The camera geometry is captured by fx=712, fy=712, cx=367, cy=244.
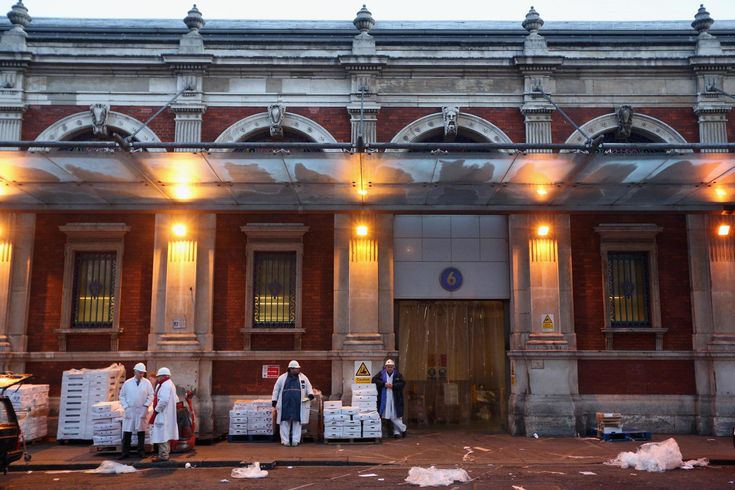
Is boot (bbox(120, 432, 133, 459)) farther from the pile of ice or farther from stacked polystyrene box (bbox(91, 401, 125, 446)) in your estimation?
the pile of ice

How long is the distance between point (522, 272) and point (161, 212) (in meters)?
8.68

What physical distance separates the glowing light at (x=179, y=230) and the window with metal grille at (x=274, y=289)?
183 cm

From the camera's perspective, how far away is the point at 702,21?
18344 millimetres

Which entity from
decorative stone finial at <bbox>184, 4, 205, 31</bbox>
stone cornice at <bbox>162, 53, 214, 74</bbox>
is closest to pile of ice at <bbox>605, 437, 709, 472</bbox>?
stone cornice at <bbox>162, 53, 214, 74</bbox>

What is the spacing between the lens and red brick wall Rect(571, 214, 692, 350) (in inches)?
679

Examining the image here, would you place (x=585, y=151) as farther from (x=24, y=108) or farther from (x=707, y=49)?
(x=24, y=108)

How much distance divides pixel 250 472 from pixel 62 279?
26.8ft

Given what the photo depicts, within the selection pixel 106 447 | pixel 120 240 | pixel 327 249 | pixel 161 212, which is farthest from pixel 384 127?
pixel 106 447

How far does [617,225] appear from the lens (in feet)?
57.6

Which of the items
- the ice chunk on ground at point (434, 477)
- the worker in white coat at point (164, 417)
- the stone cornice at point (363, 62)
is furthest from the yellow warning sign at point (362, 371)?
the stone cornice at point (363, 62)

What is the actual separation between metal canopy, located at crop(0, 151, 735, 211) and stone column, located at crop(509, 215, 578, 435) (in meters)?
1.29

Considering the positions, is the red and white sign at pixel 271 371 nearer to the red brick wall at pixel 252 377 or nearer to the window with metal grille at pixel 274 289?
the red brick wall at pixel 252 377

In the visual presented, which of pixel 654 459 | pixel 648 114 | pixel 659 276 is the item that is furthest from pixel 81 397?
pixel 648 114

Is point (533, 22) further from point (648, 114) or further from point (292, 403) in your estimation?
point (292, 403)
